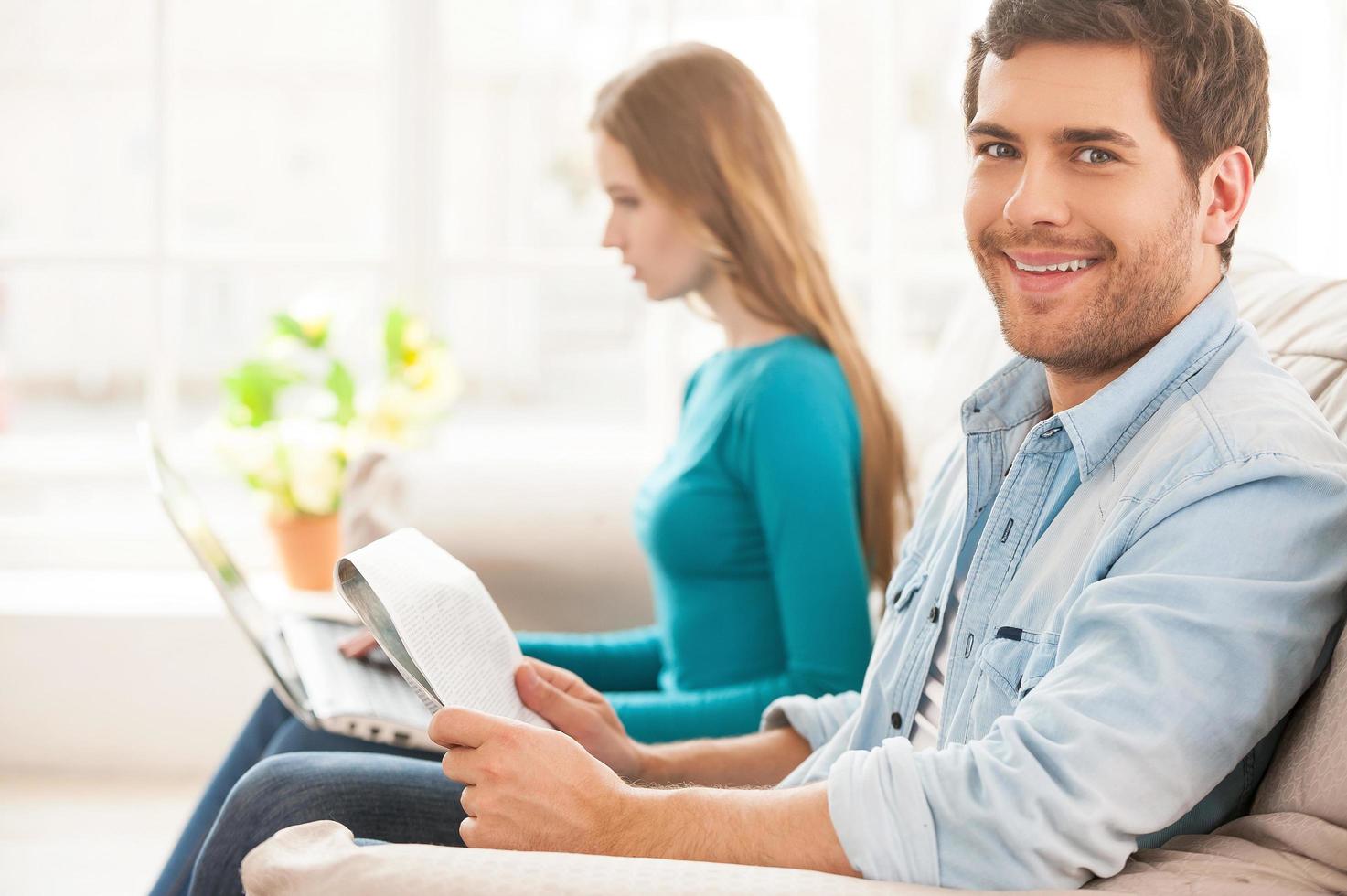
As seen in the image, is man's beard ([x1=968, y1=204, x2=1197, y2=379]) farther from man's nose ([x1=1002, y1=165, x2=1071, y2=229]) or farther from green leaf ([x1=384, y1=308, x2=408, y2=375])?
green leaf ([x1=384, y1=308, x2=408, y2=375])

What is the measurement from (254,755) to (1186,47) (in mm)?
1321

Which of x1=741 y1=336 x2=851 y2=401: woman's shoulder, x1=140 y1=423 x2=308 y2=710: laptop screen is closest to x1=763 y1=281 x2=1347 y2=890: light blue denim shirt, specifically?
x1=741 y1=336 x2=851 y2=401: woman's shoulder

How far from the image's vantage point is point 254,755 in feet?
5.52

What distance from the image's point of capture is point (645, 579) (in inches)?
79.4

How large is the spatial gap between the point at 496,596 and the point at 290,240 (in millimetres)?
2263

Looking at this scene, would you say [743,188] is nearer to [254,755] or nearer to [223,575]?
[223,575]

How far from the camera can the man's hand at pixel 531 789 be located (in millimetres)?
949

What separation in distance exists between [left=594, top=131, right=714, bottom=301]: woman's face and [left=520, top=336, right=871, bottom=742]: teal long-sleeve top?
0.12 meters

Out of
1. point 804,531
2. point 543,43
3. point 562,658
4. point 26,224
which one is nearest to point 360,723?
point 562,658

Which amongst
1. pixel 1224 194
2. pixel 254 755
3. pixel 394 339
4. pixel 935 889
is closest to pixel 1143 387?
pixel 1224 194

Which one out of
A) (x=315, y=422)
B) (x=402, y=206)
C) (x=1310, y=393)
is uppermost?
(x=402, y=206)

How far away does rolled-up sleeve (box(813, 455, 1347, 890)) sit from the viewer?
2.69ft

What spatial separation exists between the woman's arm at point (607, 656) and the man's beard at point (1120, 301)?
892 millimetres

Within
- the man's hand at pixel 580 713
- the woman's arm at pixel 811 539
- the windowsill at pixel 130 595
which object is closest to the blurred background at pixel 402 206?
the windowsill at pixel 130 595
